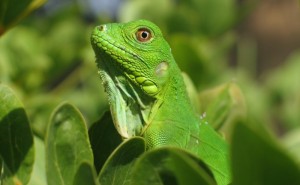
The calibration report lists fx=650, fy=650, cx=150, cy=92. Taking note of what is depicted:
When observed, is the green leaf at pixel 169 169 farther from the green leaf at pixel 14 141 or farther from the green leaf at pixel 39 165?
the green leaf at pixel 39 165

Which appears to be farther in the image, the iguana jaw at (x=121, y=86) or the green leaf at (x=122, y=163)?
the iguana jaw at (x=121, y=86)

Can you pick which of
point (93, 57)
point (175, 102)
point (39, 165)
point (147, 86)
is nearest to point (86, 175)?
point (39, 165)

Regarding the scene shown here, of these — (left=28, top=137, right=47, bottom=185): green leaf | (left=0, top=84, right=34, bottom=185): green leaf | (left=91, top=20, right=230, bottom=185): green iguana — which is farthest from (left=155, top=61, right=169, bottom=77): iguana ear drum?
(left=0, top=84, right=34, bottom=185): green leaf

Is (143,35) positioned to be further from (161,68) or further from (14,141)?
(14,141)

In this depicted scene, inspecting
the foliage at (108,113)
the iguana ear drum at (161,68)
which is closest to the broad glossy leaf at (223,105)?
the foliage at (108,113)

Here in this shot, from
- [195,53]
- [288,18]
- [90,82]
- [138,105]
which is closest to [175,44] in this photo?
[195,53]

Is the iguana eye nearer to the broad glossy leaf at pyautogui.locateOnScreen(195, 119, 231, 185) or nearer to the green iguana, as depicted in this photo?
the green iguana

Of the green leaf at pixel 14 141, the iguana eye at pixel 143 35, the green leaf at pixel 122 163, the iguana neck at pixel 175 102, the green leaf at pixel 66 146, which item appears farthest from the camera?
the iguana eye at pixel 143 35

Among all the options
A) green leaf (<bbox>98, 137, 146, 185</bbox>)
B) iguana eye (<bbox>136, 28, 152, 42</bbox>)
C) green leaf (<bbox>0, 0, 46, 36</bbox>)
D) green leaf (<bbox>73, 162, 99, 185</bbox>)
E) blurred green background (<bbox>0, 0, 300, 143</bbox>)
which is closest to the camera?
green leaf (<bbox>73, 162, 99, 185</bbox>)

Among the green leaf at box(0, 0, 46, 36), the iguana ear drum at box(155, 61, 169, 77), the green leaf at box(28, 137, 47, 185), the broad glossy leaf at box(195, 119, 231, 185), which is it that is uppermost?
the green leaf at box(0, 0, 46, 36)
